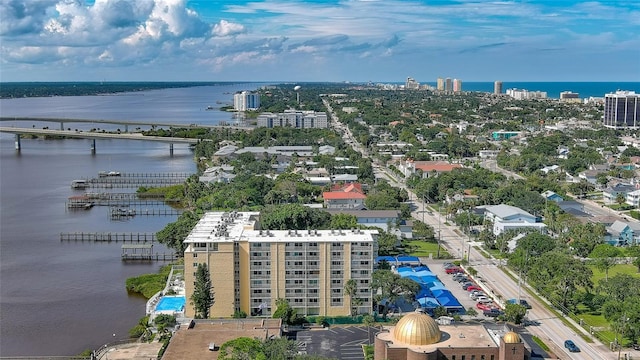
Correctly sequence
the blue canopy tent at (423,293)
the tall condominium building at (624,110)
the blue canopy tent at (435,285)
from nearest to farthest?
the blue canopy tent at (423,293), the blue canopy tent at (435,285), the tall condominium building at (624,110)

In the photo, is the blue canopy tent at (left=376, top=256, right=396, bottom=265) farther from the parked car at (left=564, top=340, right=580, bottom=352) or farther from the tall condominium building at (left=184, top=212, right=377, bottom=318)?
the parked car at (left=564, top=340, right=580, bottom=352)

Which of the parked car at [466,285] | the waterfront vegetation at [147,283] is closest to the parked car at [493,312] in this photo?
the parked car at [466,285]

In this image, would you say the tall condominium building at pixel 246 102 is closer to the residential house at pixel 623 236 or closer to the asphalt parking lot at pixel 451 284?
the residential house at pixel 623 236

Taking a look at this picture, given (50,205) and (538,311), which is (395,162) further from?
(538,311)

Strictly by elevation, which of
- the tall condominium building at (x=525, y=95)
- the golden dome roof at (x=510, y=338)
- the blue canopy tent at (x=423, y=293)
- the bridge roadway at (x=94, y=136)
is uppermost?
the tall condominium building at (x=525, y=95)

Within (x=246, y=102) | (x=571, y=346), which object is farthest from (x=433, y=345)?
(x=246, y=102)

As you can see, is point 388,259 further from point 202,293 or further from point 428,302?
point 202,293
